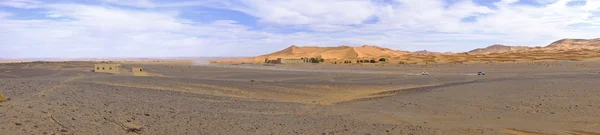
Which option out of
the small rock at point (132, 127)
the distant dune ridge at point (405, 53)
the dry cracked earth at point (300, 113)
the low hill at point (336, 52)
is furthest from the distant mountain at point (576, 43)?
the small rock at point (132, 127)

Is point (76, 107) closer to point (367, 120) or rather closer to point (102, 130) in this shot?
point (102, 130)

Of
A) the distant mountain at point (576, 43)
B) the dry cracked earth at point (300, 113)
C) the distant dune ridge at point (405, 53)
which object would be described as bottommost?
the dry cracked earth at point (300, 113)

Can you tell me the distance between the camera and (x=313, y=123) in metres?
8.51

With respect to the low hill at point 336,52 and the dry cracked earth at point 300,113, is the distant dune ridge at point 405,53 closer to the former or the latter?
the low hill at point 336,52

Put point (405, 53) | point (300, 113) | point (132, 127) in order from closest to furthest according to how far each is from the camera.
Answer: point (132, 127)
point (300, 113)
point (405, 53)

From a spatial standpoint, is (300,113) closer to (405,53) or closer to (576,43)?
(405,53)

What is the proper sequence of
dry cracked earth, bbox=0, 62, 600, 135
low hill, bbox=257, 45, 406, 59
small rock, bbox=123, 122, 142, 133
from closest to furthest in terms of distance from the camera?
small rock, bbox=123, 122, 142, 133
dry cracked earth, bbox=0, 62, 600, 135
low hill, bbox=257, 45, 406, 59

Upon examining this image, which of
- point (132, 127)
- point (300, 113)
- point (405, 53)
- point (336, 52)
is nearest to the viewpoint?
point (132, 127)

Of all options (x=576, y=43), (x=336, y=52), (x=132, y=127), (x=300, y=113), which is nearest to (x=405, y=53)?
(x=336, y=52)

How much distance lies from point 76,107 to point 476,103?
8.92 metres

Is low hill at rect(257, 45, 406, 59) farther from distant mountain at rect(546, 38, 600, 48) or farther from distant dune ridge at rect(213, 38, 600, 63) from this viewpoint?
distant mountain at rect(546, 38, 600, 48)

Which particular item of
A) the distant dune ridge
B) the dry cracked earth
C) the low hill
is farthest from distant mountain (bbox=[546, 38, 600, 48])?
the dry cracked earth

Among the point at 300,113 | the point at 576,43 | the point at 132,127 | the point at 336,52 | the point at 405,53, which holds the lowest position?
the point at 300,113

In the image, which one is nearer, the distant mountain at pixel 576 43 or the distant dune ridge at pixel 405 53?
the distant dune ridge at pixel 405 53
